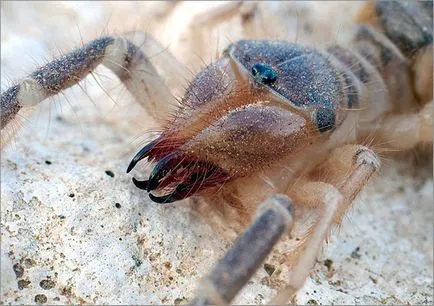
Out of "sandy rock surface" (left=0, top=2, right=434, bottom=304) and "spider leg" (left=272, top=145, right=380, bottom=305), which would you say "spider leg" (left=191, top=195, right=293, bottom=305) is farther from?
"sandy rock surface" (left=0, top=2, right=434, bottom=304)

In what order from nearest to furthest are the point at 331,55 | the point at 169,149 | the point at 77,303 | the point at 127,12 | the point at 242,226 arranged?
the point at 77,303 < the point at 169,149 < the point at 242,226 < the point at 331,55 < the point at 127,12

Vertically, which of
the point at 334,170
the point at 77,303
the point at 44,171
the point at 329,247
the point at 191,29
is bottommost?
the point at 77,303

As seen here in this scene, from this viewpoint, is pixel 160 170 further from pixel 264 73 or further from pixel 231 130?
pixel 264 73

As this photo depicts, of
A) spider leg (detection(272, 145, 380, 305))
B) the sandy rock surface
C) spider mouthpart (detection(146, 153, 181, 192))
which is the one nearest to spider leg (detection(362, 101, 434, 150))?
the sandy rock surface

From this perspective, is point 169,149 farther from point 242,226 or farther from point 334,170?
point 334,170

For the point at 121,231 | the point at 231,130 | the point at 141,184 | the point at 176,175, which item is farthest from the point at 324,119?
the point at 121,231

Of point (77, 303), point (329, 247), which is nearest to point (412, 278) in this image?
point (329, 247)

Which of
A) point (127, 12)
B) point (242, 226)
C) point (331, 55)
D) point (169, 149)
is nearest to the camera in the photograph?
point (169, 149)
